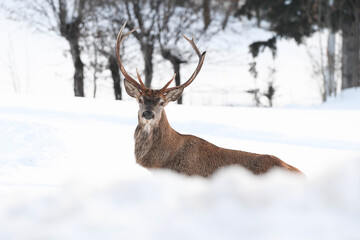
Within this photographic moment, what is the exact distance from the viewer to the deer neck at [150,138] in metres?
4.25

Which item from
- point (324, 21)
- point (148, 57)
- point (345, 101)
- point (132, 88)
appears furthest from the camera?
point (148, 57)

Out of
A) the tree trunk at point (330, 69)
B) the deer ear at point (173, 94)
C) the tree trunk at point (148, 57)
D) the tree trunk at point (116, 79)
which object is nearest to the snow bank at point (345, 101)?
the tree trunk at point (330, 69)

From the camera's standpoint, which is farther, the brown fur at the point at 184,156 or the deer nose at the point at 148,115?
the brown fur at the point at 184,156

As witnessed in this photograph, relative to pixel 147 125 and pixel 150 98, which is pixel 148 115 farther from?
pixel 147 125

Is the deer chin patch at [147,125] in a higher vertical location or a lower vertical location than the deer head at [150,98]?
lower

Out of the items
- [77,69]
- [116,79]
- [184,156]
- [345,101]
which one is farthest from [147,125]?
[116,79]

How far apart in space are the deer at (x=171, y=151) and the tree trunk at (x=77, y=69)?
1543 cm

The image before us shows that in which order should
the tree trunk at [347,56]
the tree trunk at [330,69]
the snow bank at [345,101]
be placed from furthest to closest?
the tree trunk at [347,56], the tree trunk at [330,69], the snow bank at [345,101]

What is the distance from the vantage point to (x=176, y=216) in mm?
1779

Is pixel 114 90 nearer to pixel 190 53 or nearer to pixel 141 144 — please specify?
pixel 190 53

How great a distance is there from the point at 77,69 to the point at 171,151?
15923 millimetres

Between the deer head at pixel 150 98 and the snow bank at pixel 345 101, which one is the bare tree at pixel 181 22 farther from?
the deer head at pixel 150 98

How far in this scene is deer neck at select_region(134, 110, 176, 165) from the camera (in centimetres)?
425

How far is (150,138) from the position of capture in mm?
4273
